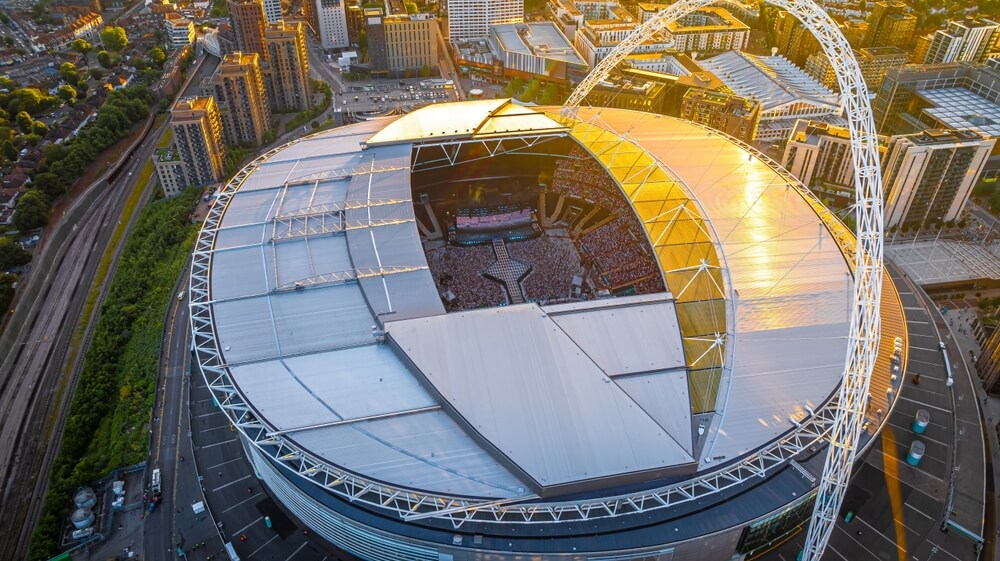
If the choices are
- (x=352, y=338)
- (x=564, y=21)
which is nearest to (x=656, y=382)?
(x=352, y=338)

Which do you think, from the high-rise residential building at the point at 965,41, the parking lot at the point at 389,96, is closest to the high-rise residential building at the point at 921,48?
the high-rise residential building at the point at 965,41

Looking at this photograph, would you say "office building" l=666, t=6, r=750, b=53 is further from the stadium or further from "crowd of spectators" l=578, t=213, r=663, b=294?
"crowd of spectators" l=578, t=213, r=663, b=294

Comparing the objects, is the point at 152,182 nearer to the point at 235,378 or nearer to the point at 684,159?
the point at 235,378

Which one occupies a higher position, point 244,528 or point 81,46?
point 81,46

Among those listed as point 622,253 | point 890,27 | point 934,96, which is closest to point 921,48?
point 890,27

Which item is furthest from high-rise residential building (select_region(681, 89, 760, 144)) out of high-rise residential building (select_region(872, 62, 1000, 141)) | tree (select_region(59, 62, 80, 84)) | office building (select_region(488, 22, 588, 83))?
tree (select_region(59, 62, 80, 84))

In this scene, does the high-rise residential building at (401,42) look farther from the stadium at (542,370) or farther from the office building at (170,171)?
the stadium at (542,370)

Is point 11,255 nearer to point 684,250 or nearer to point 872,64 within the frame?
point 684,250
